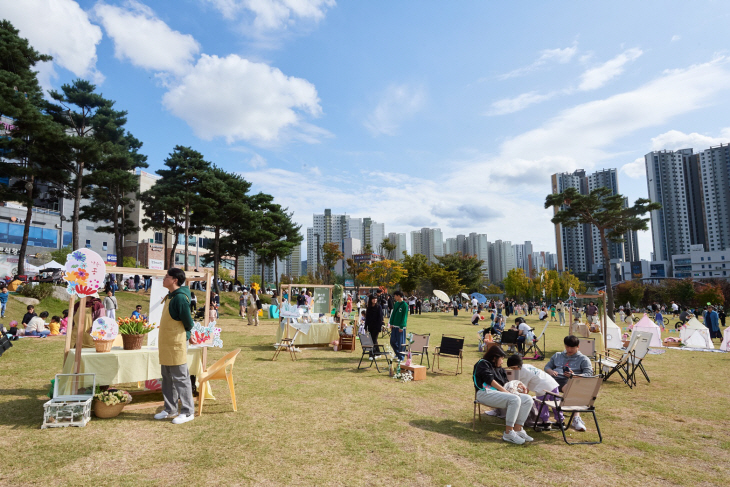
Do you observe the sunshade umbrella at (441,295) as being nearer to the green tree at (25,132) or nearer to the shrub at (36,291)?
the shrub at (36,291)

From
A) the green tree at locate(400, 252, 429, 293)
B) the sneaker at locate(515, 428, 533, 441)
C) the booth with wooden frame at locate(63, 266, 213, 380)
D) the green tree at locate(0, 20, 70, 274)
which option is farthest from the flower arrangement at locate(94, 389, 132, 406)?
A: the green tree at locate(400, 252, 429, 293)

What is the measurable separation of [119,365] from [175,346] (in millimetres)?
1097

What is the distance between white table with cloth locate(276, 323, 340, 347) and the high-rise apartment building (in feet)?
359

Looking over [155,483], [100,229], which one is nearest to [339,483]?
[155,483]

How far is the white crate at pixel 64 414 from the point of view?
480 cm

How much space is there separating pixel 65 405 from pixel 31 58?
23.8m

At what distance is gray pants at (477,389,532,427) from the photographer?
4703mm

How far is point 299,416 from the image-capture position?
5516mm

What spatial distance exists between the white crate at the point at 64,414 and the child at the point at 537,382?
16.8 feet

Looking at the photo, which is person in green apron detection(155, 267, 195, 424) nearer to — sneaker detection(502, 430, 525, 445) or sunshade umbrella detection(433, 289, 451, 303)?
sneaker detection(502, 430, 525, 445)

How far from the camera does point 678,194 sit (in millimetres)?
97062

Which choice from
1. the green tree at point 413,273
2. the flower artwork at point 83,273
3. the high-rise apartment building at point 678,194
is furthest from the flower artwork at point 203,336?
the high-rise apartment building at point 678,194

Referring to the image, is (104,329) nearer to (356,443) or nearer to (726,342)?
(356,443)

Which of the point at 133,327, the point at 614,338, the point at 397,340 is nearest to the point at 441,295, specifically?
the point at 614,338
